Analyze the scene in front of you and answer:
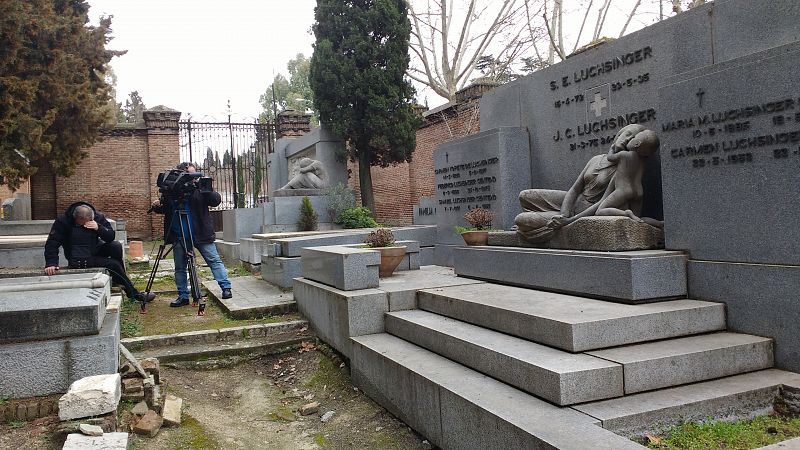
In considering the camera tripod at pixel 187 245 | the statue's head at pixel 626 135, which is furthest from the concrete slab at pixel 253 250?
the statue's head at pixel 626 135

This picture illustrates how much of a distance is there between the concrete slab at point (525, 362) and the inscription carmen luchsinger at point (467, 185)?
371 cm

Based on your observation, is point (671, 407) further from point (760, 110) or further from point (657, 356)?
point (760, 110)

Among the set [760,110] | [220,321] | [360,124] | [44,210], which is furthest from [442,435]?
[44,210]

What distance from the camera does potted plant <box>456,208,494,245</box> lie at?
6.52 metres

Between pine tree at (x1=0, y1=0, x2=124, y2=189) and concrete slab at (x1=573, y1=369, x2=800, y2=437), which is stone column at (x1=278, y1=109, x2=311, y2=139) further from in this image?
concrete slab at (x1=573, y1=369, x2=800, y2=437)

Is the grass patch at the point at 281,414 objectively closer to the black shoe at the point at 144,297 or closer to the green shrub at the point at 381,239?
the green shrub at the point at 381,239

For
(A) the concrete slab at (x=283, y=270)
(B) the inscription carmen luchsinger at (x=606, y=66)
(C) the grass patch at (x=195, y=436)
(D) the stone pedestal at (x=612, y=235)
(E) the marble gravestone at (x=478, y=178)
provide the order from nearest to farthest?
(C) the grass patch at (x=195, y=436), (D) the stone pedestal at (x=612, y=235), (B) the inscription carmen luchsinger at (x=606, y=66), (E) the marble gravestone at (x=478, y=178), (A) the concrete slab at (x=283, y=270)

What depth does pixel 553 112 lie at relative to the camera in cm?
704

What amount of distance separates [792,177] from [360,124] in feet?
41.1

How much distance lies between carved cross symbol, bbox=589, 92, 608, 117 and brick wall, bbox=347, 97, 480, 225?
942 centimetres

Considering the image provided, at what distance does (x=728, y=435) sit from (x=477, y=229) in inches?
167

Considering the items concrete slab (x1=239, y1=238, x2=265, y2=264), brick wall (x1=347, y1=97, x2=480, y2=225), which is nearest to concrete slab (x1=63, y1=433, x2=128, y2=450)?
concrete slab (x1=239, y1=238, x2=265, y2=264)

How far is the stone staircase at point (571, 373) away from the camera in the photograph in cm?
296

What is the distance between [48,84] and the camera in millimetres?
12891
